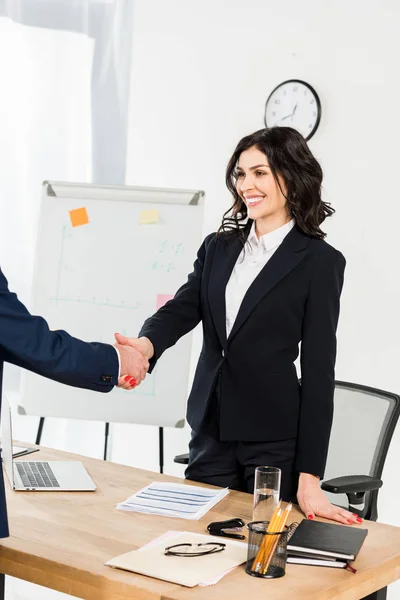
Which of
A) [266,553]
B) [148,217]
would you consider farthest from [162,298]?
[266,553]

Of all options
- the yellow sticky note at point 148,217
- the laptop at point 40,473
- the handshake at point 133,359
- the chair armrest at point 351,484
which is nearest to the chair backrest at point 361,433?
the chair armrest at point 351,484

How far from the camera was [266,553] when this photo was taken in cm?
158

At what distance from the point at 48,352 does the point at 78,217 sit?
196 cm

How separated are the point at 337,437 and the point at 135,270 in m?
1.26

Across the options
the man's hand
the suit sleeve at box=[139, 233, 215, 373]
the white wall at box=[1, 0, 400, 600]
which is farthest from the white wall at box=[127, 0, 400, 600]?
the man's hand

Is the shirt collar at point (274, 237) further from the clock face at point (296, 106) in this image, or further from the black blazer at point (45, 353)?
the clock face at point (296, 106)

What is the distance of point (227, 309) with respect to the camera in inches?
90.1

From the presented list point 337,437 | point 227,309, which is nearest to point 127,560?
point 227,309

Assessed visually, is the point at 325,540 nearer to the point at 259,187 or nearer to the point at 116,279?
the point at 259,187

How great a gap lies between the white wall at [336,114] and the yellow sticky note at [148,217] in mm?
509

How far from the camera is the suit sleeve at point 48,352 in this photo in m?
1.63

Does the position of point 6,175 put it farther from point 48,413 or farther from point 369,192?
point 369,192

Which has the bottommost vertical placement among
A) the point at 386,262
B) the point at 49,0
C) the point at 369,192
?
the point at 386,262

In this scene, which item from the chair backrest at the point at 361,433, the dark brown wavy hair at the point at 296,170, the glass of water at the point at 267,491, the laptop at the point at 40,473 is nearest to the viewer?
the glass of water at the point at 267,491
